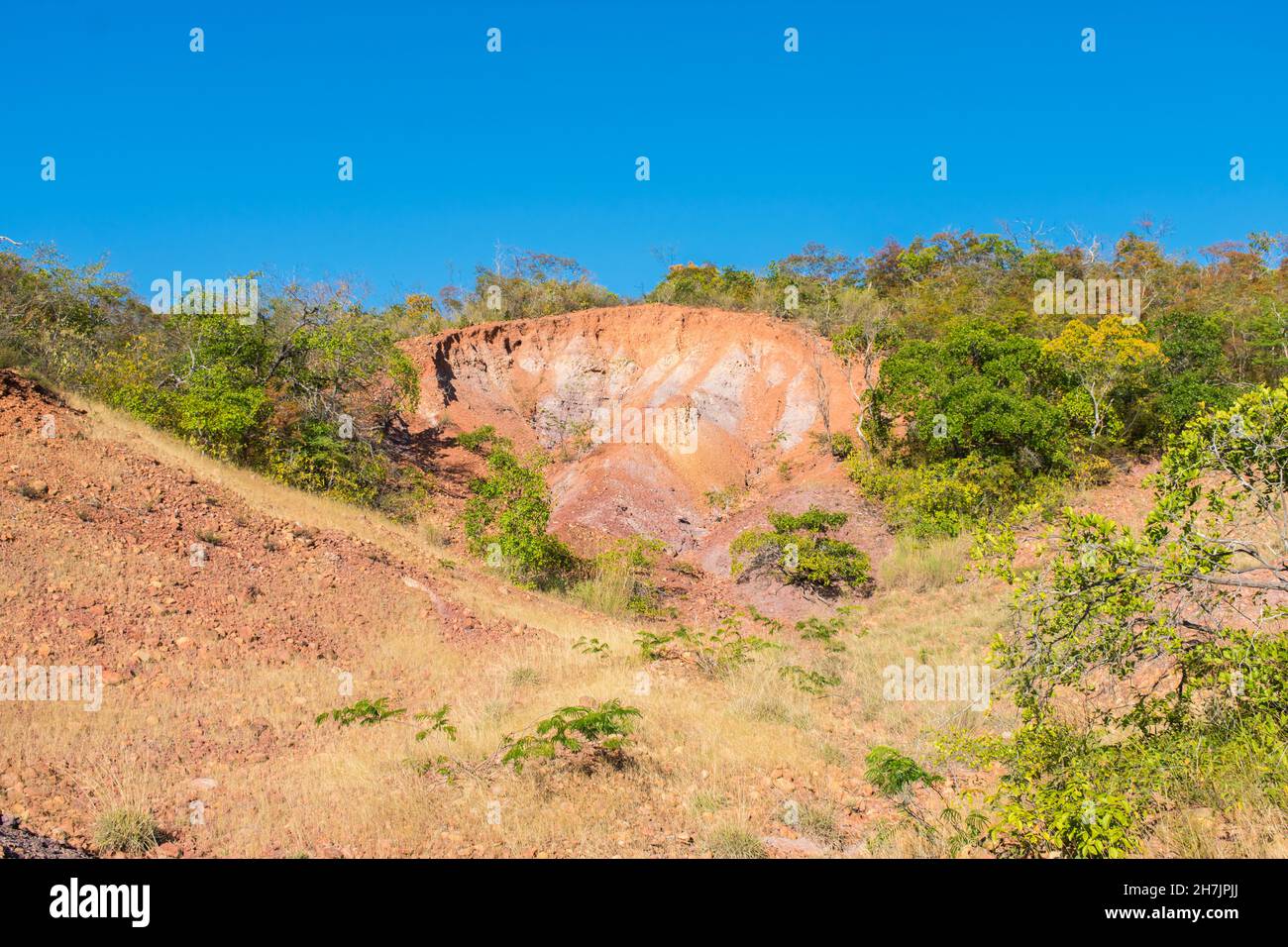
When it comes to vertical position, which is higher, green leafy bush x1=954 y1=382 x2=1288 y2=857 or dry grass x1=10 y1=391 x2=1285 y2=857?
green leafy bush x1=954 y1=382 x2=1288 y2=857

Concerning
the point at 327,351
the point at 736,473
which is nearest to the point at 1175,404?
the point at 736,473

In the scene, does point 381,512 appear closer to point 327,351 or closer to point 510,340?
point 327,351

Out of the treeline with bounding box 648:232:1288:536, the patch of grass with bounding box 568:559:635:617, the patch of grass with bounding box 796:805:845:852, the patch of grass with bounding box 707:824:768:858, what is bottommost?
the patch of grass with bounding box 796:805:845:852

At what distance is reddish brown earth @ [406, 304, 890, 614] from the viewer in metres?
23.3

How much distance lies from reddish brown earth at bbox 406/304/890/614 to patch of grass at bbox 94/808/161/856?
Answer: 14.5 metres

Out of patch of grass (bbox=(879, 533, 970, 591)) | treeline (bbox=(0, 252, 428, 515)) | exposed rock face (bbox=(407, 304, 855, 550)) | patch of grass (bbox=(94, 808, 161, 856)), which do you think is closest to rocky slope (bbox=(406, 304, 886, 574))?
exposed rock face (bbox=(407, 304, 855, 550))

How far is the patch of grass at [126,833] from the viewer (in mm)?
6109

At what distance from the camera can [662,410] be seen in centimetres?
2808

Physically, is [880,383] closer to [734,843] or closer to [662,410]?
[662,410]

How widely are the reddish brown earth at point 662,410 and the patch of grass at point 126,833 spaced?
569 inches

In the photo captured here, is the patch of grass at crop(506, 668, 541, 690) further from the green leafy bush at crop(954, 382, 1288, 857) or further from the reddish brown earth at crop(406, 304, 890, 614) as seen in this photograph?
the reddish brown earth at crop(406, 304, 890, 614)

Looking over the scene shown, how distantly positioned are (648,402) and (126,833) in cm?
2434

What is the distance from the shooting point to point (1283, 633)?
18.4 feet

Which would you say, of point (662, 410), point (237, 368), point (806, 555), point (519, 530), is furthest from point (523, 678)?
point (662, 410)
